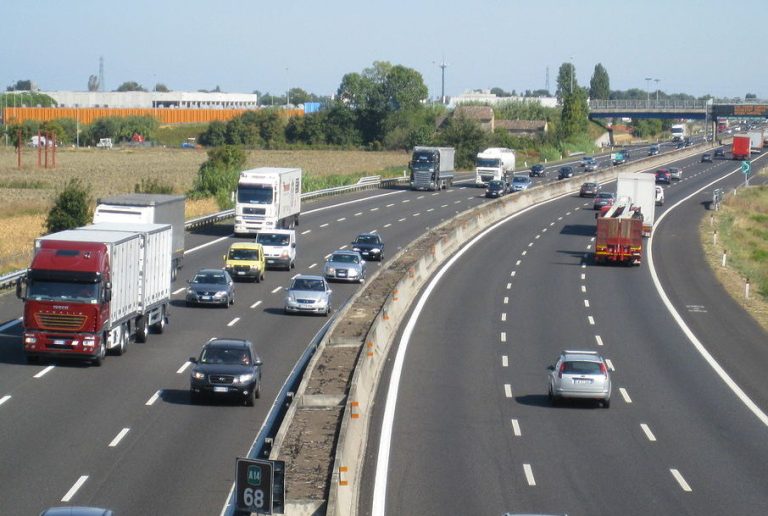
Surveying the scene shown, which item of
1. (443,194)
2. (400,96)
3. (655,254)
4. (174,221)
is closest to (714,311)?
(655,254)

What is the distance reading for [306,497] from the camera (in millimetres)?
20188

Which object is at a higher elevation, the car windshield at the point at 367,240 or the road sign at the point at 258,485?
the road sign at the point at 258,485

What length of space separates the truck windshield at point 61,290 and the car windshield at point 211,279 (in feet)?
39.7

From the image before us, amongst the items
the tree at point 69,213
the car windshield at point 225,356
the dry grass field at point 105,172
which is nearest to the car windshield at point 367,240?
the tree at point 69,213

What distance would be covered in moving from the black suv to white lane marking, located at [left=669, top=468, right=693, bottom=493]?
1014 cm

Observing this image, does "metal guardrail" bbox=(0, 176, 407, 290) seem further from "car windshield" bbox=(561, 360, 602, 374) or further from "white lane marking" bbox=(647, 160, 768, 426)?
"white lane marking" bbox=(647, 160, 768, 426)

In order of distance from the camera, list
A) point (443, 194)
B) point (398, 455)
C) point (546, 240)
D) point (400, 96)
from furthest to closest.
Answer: point (400, 96), point (443, 194), point (546, 240), point (398, 455)

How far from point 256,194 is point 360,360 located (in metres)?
34.7

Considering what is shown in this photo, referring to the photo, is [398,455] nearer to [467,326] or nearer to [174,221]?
Answer: [467,326]

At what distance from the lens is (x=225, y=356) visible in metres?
29.5

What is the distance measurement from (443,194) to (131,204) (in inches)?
2054

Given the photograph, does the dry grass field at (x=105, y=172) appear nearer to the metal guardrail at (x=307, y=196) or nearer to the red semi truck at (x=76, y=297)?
the metal guardrail at (x=307, y=196)

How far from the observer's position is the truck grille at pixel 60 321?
32188 millimetres

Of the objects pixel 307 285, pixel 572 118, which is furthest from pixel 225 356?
pixel 572 118
